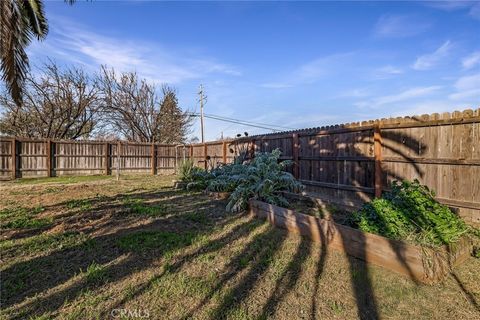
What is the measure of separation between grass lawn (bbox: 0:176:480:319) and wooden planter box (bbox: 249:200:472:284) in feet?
0.31

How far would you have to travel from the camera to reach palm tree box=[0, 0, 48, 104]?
14.0ft

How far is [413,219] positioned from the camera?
292 cm

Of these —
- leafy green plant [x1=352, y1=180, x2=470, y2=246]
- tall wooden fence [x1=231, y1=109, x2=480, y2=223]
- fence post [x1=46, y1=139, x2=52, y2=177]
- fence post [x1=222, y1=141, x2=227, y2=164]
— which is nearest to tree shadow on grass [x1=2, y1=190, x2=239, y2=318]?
leafy green plant [x1=352, y1=180, x2=470, y2=246]

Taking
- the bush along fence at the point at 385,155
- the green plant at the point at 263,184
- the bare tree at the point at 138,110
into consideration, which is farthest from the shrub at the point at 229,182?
the bare tree at the point at 138,110

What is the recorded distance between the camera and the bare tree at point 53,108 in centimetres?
1556

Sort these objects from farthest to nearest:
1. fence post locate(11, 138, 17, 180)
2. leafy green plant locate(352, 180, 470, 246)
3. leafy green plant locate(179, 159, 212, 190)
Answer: fence post locate(11, 138, 17, 180) → leafy green plant locate(179, 159, 212, 190) → leafy green plant locate(352, 180, 470, 246)

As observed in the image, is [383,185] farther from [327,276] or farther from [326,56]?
[326,56]

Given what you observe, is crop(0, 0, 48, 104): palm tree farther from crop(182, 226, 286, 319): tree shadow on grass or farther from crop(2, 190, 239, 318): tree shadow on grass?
crop(182, 226, 286, 319): tree shadow on grass

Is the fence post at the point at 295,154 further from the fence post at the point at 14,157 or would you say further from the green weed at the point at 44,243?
the fence post at the point at 14,157

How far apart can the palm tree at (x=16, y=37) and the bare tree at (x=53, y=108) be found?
12.2m

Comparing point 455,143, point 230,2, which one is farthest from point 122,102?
point 455,143

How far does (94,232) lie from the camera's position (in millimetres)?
3705

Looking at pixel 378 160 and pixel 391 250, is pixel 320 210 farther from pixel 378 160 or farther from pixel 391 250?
pixel 391 250

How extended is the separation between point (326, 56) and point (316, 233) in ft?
22.2
